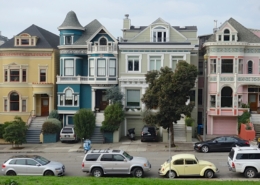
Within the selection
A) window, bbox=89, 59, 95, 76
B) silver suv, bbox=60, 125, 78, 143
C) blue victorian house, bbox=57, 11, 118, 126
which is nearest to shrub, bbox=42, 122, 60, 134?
silver suv, bbox=60, 125, 78, 143

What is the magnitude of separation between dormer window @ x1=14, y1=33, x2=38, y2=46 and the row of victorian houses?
0.10 metres

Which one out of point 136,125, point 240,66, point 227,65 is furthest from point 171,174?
point 240,66

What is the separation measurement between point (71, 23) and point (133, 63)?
8072mm

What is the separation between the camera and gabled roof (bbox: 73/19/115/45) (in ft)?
136

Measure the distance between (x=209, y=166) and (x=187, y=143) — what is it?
1371 centimetres

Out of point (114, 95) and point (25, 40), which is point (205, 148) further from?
point (25, 40)

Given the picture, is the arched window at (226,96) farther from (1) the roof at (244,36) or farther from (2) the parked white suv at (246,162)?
(2) the parked white suv at (246,162)

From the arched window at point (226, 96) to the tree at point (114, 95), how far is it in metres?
9.78

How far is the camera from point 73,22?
4356cm

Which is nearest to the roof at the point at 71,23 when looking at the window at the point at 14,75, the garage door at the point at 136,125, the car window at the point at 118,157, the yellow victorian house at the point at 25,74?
the yellow victorian house at the point at 25,74

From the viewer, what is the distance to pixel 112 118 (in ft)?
126

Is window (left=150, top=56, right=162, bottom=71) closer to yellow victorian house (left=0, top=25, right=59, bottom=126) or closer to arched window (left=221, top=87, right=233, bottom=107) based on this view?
arched window (left=221, top=87, right=233, bottom=107)

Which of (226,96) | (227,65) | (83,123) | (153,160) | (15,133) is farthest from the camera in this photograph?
(226,96)

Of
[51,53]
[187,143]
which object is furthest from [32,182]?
[51,53]
